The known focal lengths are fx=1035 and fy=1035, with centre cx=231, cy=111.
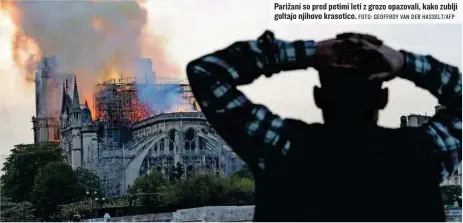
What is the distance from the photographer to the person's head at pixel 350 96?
7.56 feet

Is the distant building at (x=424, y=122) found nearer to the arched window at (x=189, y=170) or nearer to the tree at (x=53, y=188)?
the tree at (x=53, y=188)

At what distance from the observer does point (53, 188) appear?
84.7ft

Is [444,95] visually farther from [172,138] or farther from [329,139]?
[172,138]

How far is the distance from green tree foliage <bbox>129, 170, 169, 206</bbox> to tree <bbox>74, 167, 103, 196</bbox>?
99 centimetres

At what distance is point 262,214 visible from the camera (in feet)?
7.50

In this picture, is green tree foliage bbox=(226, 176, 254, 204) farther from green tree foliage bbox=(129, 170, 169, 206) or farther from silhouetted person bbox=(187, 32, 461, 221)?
silhouetted person bbox=(187, 32, 461, 221)

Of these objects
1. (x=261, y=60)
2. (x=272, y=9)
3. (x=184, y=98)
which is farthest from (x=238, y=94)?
(x=184, y=98)

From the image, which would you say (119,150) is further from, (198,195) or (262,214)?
(262,214)

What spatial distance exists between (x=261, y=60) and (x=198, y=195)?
23.3m

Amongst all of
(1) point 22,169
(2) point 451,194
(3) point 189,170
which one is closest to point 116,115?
(3) point 189,170

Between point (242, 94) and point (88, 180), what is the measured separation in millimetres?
27916

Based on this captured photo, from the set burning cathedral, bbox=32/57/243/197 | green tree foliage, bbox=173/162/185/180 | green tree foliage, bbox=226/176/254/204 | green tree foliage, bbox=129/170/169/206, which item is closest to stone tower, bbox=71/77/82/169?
burning cathedral, bbox=32/57/243/197

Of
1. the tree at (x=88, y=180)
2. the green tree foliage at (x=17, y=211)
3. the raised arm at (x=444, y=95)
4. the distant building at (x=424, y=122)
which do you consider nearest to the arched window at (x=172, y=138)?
the tree at (x=88, y=180)

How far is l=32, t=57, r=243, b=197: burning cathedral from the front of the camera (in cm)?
3275
